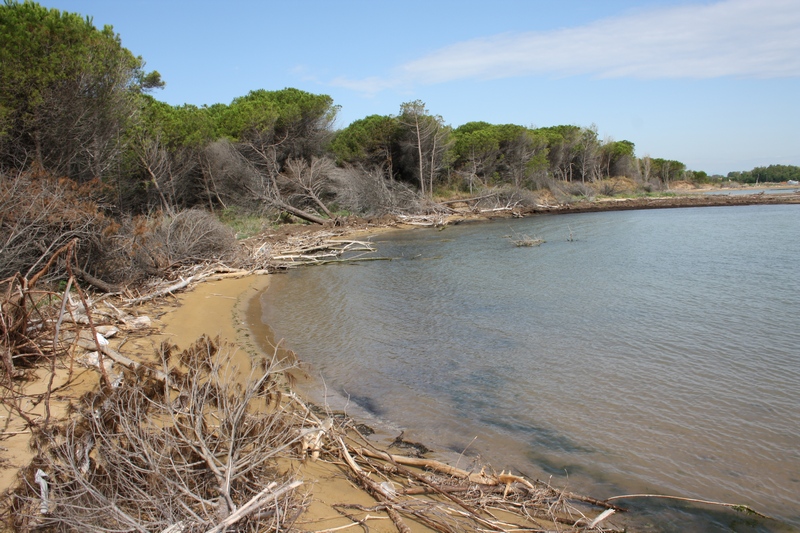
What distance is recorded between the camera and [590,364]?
25.8 feet

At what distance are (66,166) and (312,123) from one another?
18789 millimetres

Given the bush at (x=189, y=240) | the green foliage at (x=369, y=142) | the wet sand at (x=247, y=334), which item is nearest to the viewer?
the wet sand at (x=247, y=334)

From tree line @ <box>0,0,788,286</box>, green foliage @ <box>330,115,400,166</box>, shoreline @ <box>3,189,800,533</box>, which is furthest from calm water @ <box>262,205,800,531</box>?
green foliage @ <box>330,115,400,166</box>

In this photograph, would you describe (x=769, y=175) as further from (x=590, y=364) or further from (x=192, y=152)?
(x=590, y=364)

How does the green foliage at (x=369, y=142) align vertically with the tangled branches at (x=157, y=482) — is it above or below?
above

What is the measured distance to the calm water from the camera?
16.6 feet

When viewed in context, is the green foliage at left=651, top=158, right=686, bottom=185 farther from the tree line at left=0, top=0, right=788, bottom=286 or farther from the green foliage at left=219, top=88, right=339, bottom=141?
the green foliage at left=219, top=88, right=339, bottom=141

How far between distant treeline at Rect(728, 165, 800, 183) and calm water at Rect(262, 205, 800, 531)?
9691 cm

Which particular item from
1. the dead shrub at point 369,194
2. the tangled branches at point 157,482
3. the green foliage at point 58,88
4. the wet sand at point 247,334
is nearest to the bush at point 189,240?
the wet sand at point 247,334

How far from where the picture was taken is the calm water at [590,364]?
5.07 meters

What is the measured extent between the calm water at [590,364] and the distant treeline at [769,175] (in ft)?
318

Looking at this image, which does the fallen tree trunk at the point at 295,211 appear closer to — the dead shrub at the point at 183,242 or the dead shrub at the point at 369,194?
the dead shrub at the point at 369,194

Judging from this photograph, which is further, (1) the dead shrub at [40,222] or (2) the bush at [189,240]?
(2) the bush at [189,240]

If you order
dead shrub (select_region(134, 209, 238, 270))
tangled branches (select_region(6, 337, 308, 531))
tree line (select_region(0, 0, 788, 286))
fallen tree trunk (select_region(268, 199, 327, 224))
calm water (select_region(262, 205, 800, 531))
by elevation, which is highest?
tree line (select_region(0, 0, 788, 286))
